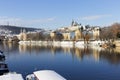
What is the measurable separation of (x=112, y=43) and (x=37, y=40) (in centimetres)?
4595

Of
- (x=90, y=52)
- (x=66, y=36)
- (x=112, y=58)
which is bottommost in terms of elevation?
(x=112, y=58)

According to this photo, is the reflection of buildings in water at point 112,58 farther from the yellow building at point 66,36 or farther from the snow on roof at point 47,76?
the yellow building at point 66,36

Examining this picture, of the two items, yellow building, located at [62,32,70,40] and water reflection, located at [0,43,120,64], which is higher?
yellow building, located at [62,32,70,40]

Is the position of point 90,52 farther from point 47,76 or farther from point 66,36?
point 66,36

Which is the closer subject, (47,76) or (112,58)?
(47,76)

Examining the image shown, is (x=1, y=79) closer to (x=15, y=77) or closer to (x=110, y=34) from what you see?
(x=15, y=77)

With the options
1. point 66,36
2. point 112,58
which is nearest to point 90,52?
point 112,58

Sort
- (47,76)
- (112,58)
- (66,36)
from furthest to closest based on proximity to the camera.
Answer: (66,36), (112,58), (47,76)

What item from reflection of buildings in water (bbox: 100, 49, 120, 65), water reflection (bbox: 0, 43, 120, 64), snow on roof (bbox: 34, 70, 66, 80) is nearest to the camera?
snow on roof (bbox: 34, 70, 66, 80)

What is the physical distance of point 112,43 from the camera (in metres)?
58.5

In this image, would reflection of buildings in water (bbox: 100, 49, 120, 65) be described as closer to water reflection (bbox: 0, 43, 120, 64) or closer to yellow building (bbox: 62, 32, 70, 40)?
water reflection (bbox: 0, 43, 120, 64)

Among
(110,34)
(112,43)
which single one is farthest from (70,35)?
(112,43)

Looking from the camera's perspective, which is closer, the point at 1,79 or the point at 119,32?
the point at 1,79

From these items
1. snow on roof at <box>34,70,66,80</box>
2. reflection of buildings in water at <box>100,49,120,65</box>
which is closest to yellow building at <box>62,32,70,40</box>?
reflection of buildings in water at <box>100,49,120,65</box>
